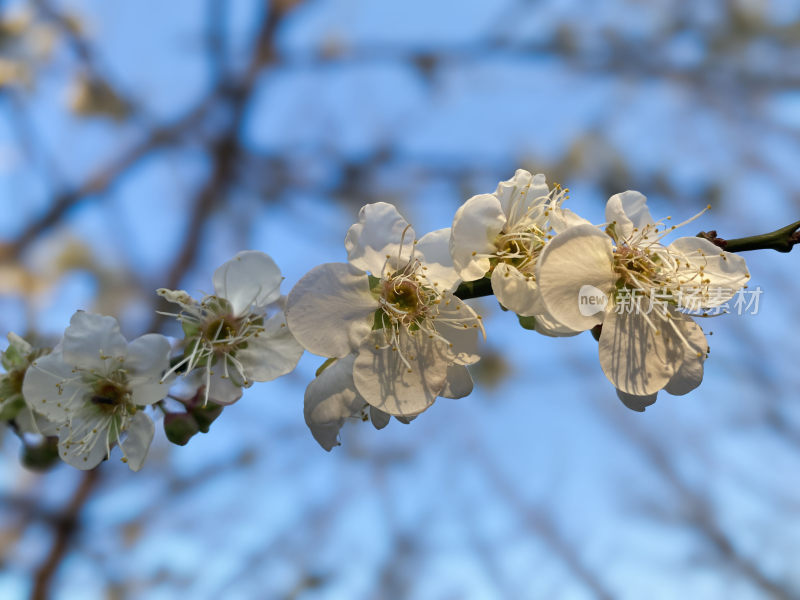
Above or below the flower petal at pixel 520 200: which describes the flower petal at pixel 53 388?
below

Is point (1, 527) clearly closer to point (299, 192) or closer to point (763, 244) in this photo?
point (299, 192)

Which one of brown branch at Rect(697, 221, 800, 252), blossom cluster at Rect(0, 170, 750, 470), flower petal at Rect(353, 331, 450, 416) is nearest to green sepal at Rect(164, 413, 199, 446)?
blossom cluster at Rect(0, 170, 750, 470)

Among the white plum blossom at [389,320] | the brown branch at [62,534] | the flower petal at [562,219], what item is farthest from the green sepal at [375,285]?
the brown branch at [62,534]

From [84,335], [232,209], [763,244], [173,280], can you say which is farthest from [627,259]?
[232,209]

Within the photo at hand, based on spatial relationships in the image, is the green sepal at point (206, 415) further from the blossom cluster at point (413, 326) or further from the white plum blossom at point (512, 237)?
the white plum blossom at point (512, 237)

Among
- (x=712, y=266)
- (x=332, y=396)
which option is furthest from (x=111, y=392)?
(x=712, y=266)

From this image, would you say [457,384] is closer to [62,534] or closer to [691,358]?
[691,358]

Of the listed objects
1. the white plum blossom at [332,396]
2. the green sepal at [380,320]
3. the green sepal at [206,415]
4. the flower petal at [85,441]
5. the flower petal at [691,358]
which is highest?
the flower petal at [691,358]
